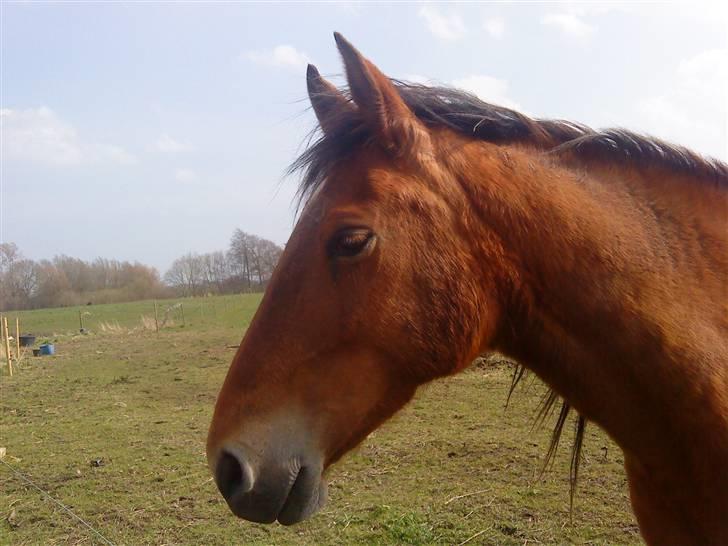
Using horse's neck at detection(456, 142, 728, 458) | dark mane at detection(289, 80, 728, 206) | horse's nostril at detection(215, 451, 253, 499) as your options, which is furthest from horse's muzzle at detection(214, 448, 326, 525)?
dark mane at detection(289, 80, 728, 206)

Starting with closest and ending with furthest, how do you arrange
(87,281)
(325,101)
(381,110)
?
(381,110)
(325,101)
(87,281)

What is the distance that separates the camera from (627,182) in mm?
1876

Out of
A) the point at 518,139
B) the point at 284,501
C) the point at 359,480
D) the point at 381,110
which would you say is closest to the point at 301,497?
the point at 284,501

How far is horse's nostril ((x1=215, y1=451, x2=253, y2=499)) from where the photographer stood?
1.60 meters

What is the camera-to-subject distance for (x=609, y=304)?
1.64m

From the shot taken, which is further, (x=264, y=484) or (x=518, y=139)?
(x=518, y=139)

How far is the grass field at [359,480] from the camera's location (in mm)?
4379

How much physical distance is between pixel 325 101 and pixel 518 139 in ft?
2.54

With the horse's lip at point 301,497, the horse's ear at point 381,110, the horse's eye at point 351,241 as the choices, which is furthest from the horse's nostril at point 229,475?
the horse's ear at point 381,110

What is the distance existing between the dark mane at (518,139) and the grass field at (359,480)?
3.83ft

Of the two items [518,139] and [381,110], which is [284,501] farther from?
[518,139]

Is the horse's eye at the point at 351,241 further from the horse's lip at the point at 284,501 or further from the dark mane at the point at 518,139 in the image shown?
the horse's lip at the point at 284,501

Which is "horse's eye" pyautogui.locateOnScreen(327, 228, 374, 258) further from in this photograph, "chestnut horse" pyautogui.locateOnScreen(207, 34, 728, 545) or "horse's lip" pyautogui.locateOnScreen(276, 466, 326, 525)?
"horse's lip" pyautogui.locateOnScreen(276, 466, 326, 525)

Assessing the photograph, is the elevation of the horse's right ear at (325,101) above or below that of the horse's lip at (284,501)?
above
